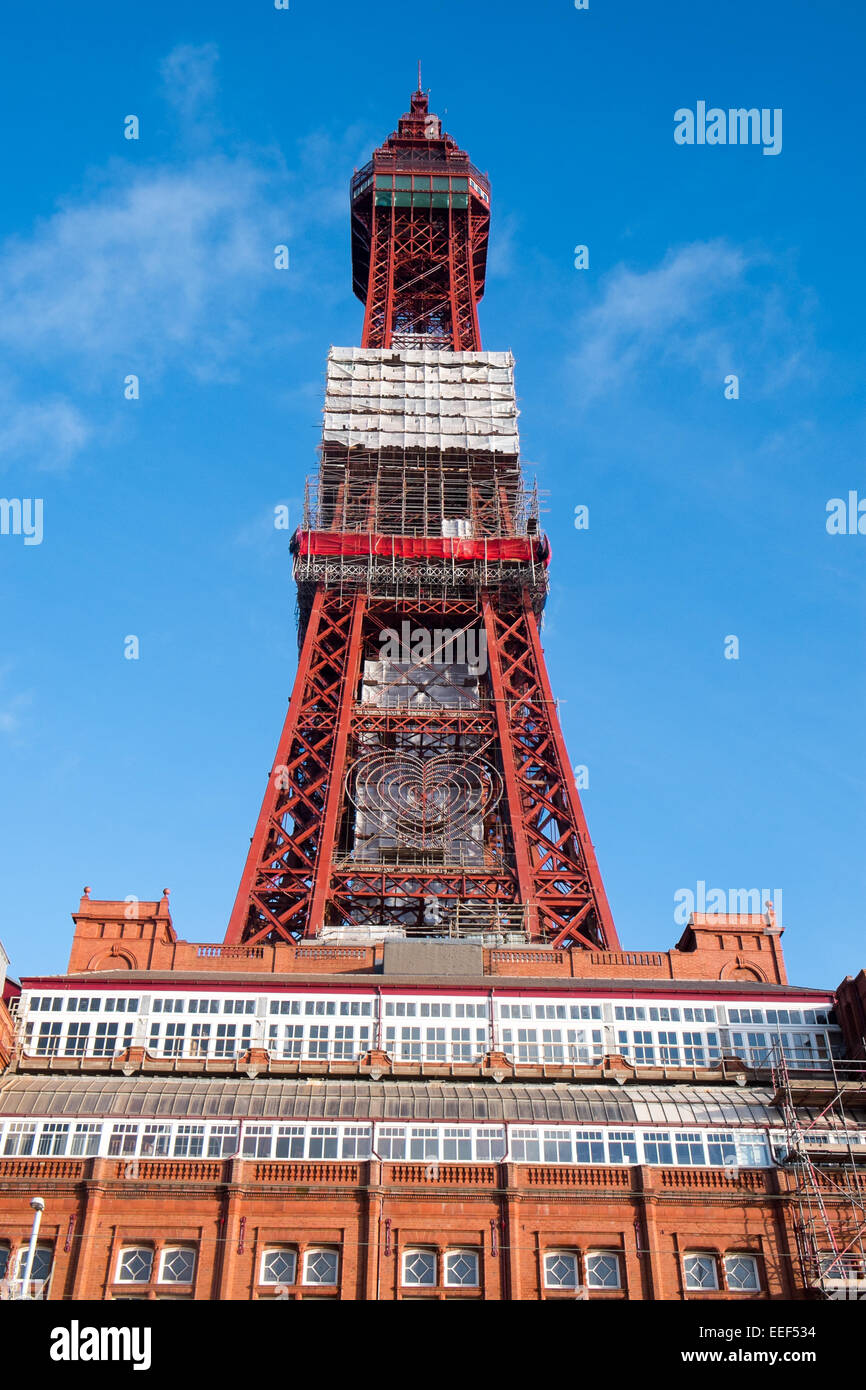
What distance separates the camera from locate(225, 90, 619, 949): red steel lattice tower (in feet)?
186

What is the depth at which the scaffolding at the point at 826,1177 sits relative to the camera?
35750 mm

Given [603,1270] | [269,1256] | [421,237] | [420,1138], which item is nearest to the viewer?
[269,1256]

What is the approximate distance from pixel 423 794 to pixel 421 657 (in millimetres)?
9945

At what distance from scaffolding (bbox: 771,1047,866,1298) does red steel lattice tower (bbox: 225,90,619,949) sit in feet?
45.1

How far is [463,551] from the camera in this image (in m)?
69.3

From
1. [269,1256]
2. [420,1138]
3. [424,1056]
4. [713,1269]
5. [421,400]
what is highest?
[421,400]

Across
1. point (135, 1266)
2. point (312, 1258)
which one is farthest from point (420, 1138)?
point (135, 1266)

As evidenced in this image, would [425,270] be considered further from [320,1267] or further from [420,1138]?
[320,1267]

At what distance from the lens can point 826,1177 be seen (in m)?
37.7

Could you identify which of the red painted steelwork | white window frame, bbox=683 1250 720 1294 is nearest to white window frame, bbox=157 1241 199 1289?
white window frame, bbox=683 1250 720 1294

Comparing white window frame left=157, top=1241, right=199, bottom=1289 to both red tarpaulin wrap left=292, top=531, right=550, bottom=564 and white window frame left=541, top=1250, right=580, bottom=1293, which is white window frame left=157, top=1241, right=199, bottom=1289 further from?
red tarpaulin wrap left=292, top=531, right=550, bottom=564
